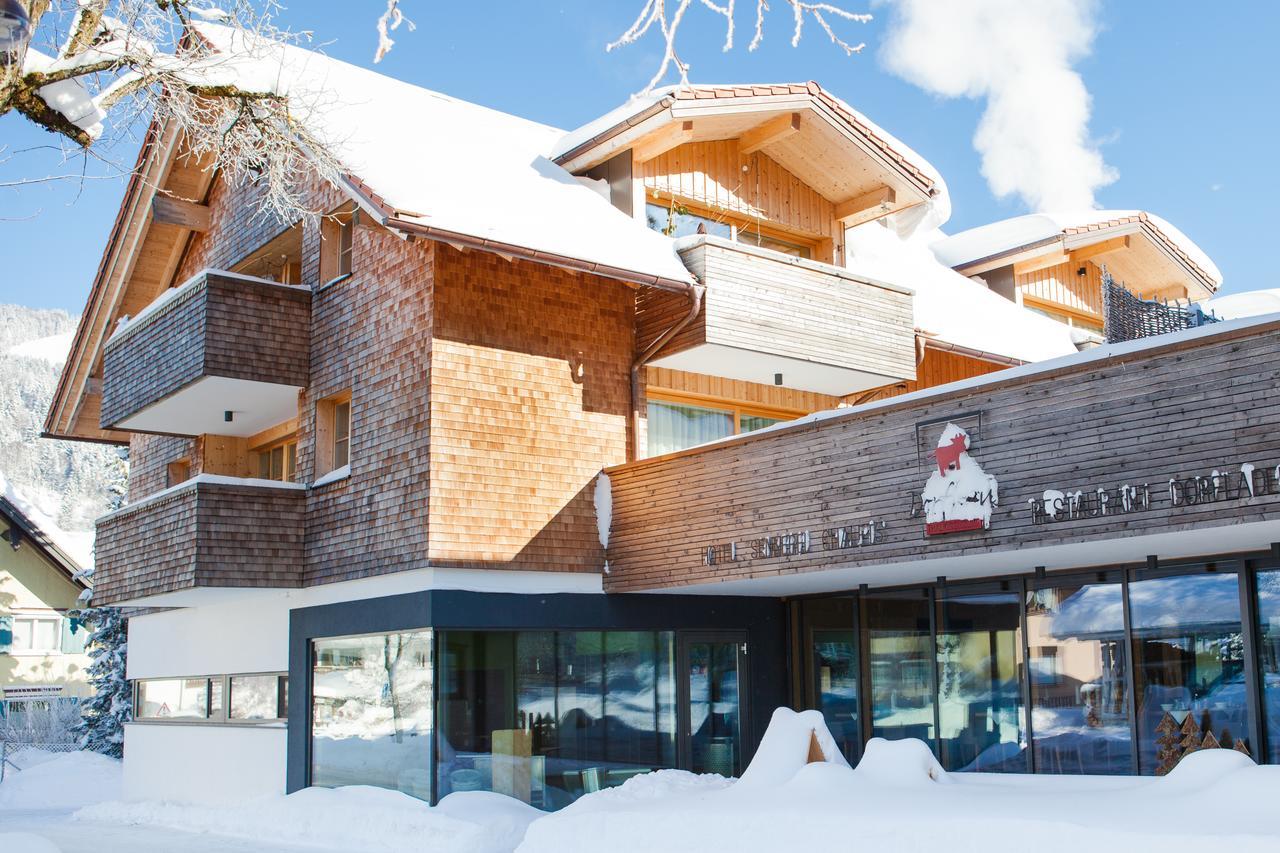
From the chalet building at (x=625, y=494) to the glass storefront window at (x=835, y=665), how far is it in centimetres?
5

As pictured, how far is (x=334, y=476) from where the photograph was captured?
16094 millimetres

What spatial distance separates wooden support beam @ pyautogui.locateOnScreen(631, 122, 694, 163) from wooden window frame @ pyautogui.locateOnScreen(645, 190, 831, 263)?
49 cm

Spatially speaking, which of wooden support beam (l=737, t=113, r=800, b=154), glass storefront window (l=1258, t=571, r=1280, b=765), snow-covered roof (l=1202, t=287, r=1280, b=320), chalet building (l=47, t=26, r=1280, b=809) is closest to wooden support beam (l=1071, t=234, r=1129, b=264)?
snow-covered roof (l=1202, t=287, r=1280, b=320)

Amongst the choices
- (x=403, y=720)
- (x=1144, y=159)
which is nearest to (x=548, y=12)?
(x=403, y=720)

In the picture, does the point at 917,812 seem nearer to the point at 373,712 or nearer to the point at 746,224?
the point at 373,712

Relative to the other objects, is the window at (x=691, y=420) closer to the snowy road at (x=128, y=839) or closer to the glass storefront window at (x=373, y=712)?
the glass storefront window at (x=373, y=712)

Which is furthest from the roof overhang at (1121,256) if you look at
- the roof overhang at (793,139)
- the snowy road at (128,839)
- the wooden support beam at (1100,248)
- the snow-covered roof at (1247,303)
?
the snowy road at (128,839)

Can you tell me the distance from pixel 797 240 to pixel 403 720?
8.58m

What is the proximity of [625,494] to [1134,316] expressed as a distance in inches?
228

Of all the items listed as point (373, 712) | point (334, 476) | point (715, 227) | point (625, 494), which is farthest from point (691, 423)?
point (373, 712)

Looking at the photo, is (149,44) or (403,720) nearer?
(149,44)

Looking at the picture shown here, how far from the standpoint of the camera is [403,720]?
14758 mm

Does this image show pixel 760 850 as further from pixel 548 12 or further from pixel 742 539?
pixel 548 12

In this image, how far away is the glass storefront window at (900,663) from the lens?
14.9m
